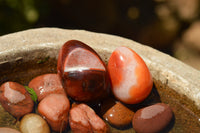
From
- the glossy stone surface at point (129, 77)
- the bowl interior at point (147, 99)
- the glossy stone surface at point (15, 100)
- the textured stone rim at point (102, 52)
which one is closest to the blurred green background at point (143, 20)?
the textured stone rim at point (102, 52)

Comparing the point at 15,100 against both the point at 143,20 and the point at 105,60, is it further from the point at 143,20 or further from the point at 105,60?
the point at 143,20

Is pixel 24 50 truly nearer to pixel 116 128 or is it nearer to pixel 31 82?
pixel 31 82

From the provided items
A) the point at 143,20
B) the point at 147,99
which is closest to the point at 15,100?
the point at 147,99

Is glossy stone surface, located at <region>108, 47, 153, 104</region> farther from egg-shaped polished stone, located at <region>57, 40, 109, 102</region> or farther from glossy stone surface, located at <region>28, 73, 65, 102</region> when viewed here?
glossy stone surface, located at <region>28, 73, 65, 102</region>

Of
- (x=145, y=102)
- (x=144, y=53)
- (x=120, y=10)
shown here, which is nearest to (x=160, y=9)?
(x=120, y=10)

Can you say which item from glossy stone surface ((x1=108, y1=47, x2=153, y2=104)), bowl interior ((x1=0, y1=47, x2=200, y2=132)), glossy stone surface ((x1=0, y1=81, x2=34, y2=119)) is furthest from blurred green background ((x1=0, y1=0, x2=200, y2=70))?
glossy stone surface ((x1=108, y1=47, x2=153, y2=104))

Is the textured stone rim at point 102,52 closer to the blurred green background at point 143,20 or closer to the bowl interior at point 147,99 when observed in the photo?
the bowl interior at point 147,99
